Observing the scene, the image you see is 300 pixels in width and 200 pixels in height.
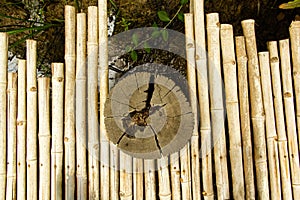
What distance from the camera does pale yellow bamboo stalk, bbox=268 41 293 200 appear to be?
4.45 ft

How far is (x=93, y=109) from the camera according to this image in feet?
4.59

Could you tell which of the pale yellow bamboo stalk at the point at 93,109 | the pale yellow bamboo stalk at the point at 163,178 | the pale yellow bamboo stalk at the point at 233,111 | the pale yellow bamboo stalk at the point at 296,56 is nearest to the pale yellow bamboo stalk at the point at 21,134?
the pale yellow bamboo stalk at the point at 93,109

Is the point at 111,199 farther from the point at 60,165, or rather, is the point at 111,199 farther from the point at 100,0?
the point at 100,0

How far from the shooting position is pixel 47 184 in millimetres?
1397

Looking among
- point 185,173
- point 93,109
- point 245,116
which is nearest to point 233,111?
point 245,116

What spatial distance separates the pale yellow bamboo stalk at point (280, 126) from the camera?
136cm

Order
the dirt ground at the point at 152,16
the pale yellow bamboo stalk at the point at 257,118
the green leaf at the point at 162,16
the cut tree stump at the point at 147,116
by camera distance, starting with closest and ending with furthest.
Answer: the cut tree stump at the point at 147,116, the pale yellow bamboo stalk at the point at 257,118, the green leaf at the point at 162,16, the dirt ground at the point at 152,16

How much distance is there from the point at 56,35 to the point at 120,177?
0.78 meters

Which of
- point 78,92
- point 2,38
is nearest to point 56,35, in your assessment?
point 2,38

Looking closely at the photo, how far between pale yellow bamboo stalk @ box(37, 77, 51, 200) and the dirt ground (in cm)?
36

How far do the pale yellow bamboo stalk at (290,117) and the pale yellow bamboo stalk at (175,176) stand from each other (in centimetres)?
40

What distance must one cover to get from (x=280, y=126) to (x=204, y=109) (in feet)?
0.89

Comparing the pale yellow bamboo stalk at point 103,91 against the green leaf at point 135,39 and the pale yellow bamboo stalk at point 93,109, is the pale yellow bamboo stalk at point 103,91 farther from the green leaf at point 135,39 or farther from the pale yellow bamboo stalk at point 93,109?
Result: the green leaf at point 135,39

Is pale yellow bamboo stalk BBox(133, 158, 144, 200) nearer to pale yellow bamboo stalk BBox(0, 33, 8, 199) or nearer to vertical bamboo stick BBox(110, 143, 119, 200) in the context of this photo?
vertical bamboo stick BBox(110, 143, 119, 200)
